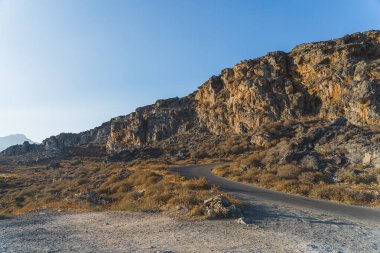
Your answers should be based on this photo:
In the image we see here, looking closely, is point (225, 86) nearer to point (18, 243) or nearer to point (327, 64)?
point (327, 64)

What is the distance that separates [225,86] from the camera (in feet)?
298

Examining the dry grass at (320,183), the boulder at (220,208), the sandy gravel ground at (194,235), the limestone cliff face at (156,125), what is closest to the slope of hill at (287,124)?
the dry grass at (320,183)

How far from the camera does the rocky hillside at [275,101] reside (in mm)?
53875

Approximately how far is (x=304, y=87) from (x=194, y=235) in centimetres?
6477

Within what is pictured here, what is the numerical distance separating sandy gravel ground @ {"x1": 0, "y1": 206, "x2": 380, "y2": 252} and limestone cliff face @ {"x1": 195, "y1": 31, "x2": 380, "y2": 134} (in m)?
42.0

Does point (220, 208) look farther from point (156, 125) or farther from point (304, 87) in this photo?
point (156, 125)

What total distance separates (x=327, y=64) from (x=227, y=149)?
96.2 feet

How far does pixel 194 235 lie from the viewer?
1070 centimetres

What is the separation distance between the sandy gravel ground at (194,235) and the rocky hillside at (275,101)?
22671 mm

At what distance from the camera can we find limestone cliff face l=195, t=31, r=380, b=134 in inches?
2100

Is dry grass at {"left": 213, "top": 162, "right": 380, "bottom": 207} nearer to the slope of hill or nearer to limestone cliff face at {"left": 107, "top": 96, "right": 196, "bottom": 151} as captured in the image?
the slope of hill

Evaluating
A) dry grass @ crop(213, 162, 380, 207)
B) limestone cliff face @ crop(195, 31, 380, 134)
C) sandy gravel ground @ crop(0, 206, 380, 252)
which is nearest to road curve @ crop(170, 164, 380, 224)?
dry grass @ crop(213, 162, 380, 207)

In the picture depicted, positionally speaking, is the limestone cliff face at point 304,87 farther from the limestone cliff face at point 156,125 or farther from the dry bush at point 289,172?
the dry bush at point 289,172

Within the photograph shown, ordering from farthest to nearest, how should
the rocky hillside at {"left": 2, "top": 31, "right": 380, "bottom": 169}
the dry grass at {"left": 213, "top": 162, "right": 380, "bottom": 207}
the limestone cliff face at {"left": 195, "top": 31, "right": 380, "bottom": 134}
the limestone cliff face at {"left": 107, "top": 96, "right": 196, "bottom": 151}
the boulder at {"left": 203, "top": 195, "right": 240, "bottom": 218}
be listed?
1. the limestone cliff face at {"left": 107, "top": 96, "right": 196, "bottom": 151}
2. the rocky hillside at {"left": 2, "top": 31, "right": 380, "bottom": 169}
3. the limestone cliff face at {"left": 195, "top": 31, "right": 380, "bottom": 134}
4. the dry grass at {"left": 213, "top": 162, "right": 380, "bottom": 207}
5. the boulder at {"left": 203, "top": 195, "right": 240, "bottom": 218}
